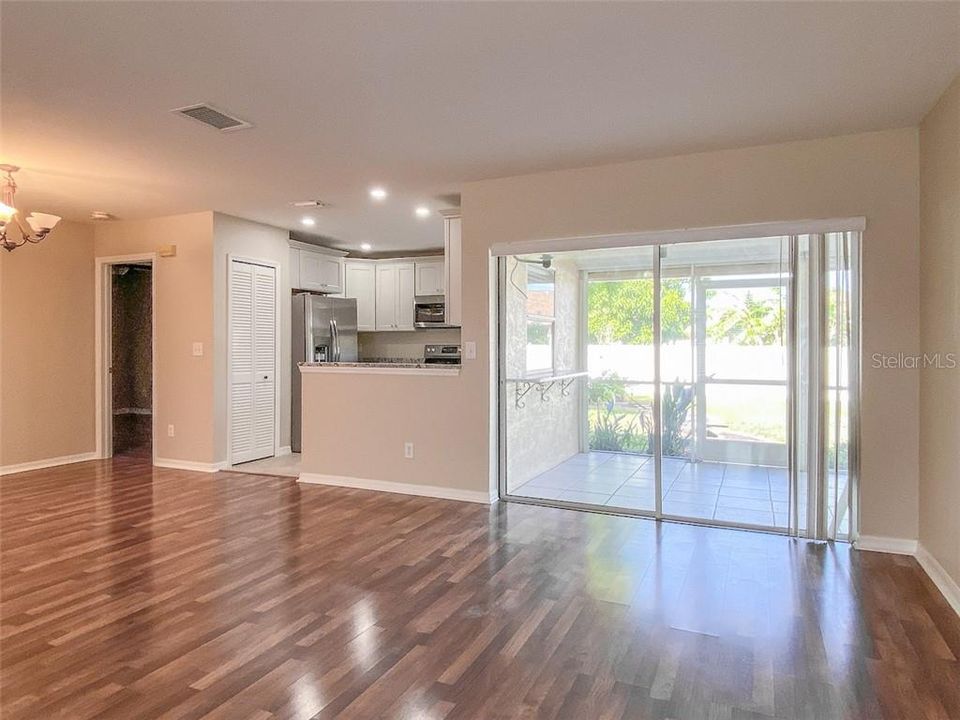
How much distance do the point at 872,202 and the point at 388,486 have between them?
12.8 feet

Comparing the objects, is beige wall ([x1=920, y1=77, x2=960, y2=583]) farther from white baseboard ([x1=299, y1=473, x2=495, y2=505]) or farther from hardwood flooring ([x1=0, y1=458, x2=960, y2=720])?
white baseboard ([x1=299, y1=473, x2=495, y2=505])

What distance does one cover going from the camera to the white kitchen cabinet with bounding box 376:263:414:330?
781 centimetres

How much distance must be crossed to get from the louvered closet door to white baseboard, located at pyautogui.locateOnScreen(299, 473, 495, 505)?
1157 mm

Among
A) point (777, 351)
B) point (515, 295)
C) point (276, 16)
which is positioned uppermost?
point (276, 16)

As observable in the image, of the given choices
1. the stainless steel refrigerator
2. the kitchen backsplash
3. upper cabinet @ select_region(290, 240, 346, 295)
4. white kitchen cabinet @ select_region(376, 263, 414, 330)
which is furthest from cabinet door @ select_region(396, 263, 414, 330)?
the stainless steel refrigerator

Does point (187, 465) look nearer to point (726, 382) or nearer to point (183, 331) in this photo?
point (183, 331)

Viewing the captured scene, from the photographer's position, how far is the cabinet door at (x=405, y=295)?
780 cm

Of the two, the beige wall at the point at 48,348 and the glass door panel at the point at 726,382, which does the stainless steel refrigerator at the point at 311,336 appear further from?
the glass door panel at the point at 726,382

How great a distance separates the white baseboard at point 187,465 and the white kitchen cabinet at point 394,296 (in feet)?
9.43

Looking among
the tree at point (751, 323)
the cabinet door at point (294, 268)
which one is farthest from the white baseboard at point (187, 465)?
the tree at point (751, 323)

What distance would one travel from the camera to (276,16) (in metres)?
2.25

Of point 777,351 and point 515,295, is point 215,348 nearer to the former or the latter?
point 515,295

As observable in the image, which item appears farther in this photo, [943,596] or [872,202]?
[872,202]

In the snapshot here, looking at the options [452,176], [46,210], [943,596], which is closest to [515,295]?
[452,176]
